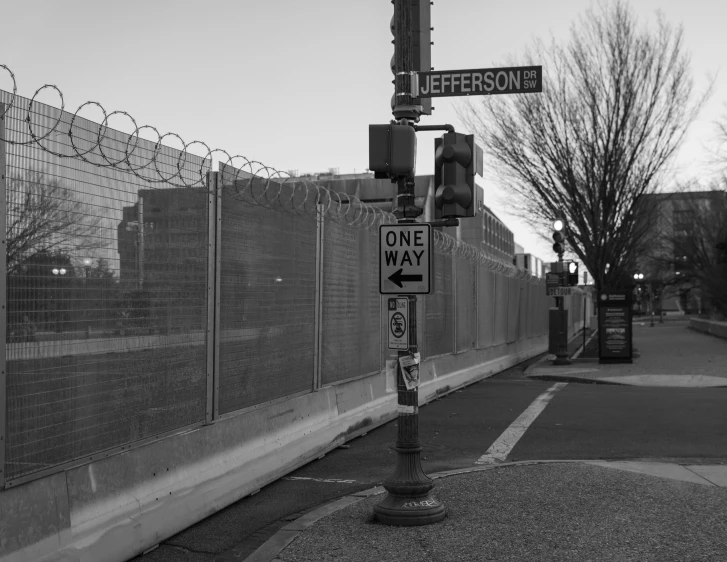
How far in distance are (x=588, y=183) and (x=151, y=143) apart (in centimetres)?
2377

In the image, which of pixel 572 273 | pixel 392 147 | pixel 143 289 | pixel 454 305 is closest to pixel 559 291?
pixel 572 273

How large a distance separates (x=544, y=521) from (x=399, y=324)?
180 cm

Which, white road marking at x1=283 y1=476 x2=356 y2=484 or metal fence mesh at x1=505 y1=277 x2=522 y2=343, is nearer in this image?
white road marking at x1=283 y1=476 x2=356 y2=484

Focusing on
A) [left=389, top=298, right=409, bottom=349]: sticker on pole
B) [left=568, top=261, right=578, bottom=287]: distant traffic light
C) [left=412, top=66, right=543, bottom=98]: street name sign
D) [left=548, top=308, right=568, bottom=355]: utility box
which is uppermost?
[left=412, top=66, right=543, bottom=98]: street name sign

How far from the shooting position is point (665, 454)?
1002 centimetres

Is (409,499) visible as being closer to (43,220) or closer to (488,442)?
(43,220)

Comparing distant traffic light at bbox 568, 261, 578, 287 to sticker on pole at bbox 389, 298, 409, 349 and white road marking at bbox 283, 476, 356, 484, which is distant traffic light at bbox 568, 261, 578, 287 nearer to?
white road marking at bbox 283, 476, 356, 484

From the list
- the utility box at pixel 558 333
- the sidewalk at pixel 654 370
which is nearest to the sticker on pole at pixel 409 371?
the sidewalk at pixel 654 370

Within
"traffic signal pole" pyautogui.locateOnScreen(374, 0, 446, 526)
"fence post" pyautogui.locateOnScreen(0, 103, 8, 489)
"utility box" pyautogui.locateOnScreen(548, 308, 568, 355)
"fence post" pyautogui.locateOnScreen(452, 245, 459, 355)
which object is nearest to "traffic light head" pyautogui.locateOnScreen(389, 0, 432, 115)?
"traffic signal pole" pyautogui.locateOnScreen(374, 0, 446, 526)

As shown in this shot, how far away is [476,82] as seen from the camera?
7.17 metres

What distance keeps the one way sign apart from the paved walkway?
1758 mm

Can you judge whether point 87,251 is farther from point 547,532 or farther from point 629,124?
point 629,124

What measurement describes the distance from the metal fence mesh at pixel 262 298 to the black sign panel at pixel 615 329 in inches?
620

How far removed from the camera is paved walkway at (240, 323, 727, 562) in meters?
5.83
